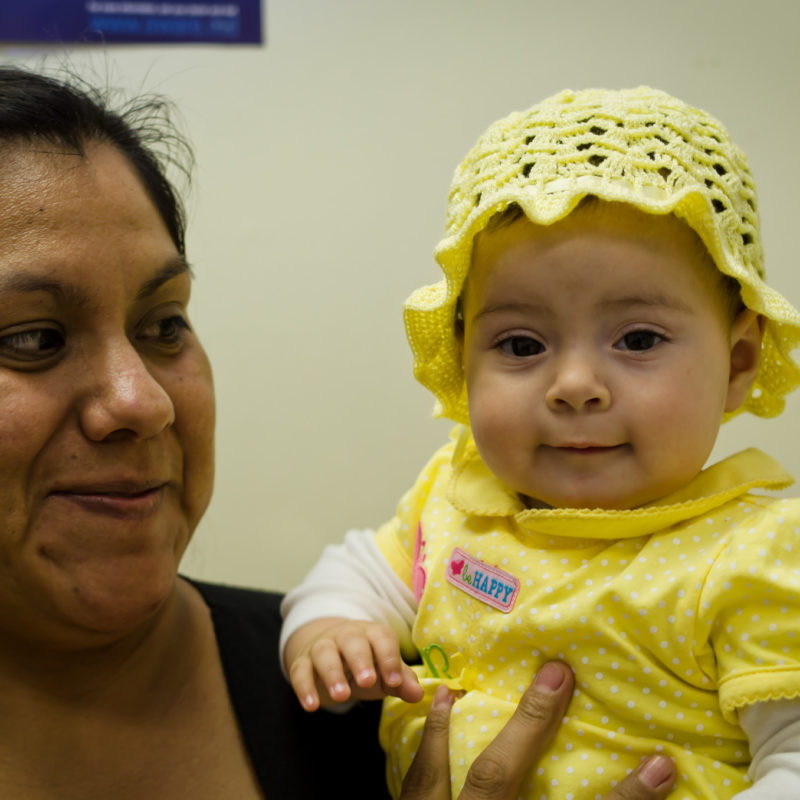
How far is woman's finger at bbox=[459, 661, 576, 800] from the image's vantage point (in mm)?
903

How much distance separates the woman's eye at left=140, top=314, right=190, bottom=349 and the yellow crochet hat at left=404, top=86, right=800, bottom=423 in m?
0.30

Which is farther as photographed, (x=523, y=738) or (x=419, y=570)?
(x=419, y=570)

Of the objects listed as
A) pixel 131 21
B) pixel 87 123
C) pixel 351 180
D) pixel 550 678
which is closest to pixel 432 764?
pixel 550 678

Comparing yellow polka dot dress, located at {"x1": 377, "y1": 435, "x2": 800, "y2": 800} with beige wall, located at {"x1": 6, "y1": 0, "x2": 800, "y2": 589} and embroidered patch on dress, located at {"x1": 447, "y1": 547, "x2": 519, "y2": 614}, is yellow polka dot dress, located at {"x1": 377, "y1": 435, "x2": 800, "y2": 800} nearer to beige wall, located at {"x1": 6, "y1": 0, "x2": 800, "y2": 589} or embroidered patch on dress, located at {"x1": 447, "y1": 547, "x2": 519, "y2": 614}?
embroidered patch on dress, located at {"x1": 447, "y1": 547, "x2": 519, "y2": 614}

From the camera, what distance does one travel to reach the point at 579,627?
90cm

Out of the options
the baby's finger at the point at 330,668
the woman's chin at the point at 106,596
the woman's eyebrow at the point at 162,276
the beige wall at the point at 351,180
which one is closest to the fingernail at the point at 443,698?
the baby's finger at the point at 330,668

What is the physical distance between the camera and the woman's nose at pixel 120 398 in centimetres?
90

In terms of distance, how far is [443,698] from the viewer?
39.6 inches

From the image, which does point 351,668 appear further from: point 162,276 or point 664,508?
point 162,276

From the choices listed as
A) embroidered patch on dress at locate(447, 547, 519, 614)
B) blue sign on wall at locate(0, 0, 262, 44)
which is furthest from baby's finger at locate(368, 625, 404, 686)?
blue sign on wall at locate(0, 0, 262, 44)

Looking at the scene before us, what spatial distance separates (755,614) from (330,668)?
468 mm

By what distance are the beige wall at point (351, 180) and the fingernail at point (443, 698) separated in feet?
3.44

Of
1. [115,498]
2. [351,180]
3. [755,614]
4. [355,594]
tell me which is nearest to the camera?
[755,614]

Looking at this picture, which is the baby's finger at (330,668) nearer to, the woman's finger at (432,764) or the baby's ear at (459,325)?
the woman's finger at (432,764)
